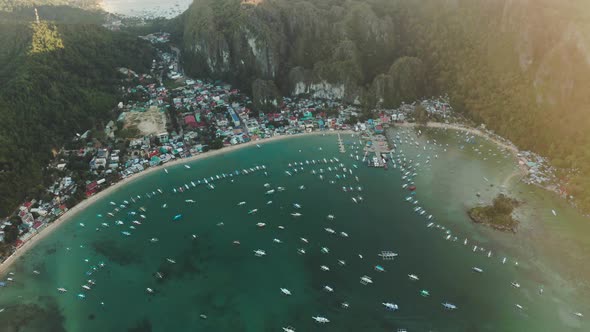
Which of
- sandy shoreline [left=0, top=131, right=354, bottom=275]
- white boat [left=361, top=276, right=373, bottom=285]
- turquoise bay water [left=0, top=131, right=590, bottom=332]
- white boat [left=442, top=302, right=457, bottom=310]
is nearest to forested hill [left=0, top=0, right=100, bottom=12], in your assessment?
sandy shoreline [left=0, top=131, right=354, bottom=275]

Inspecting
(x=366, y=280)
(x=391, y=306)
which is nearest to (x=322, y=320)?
(x=366, y=280)

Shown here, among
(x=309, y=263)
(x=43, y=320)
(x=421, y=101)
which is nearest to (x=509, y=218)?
(x=309, y=263)

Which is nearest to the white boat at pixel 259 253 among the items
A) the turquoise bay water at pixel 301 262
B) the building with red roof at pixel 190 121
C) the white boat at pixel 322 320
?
the turquoise bay water at pixel 301 262

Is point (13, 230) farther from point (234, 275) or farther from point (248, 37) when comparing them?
point (248, 37)

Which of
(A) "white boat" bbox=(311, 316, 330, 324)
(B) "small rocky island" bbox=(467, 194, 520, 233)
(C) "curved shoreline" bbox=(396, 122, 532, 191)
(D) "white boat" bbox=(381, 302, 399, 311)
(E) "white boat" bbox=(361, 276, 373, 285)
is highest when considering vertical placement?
(C) "curved shoreline" bbox=(396, 122, 532, 191)

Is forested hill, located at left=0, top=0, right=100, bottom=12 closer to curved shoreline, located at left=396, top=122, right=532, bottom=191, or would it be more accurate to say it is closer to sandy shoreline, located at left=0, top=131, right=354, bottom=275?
sandy shoreline, located at left=0, top=131, right=354, bottom=275

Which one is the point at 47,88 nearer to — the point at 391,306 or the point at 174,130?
the point at 174,130
